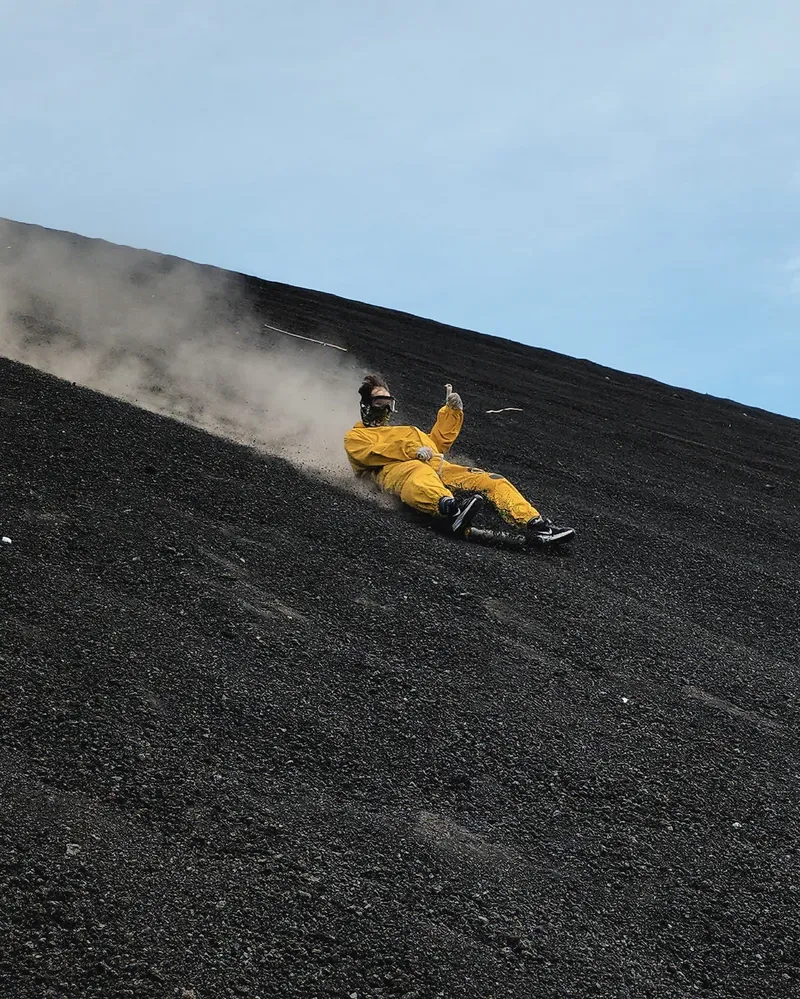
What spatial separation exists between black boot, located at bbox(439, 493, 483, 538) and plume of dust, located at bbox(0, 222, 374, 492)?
140 cm

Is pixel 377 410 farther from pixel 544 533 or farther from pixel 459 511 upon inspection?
pixel 544 533

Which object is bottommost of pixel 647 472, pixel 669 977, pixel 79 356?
pixel 669 977

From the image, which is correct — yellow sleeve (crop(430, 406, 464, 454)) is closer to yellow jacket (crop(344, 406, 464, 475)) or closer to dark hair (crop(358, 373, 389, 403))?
yellow jacket (crop(344, 406, 464, 475))

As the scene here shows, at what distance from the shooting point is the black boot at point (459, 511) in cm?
768

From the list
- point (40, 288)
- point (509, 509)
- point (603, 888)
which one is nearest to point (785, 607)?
point (509, 509)

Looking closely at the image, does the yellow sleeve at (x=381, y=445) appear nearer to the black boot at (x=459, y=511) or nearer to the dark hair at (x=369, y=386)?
the dark hair at (x=369, y=386)

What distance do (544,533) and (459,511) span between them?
2.43 ft

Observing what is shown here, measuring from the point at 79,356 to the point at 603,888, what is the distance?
11.2 metres

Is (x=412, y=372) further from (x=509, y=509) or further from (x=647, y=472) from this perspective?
(x=509, y=509)

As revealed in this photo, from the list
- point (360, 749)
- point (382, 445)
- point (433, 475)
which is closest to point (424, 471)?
point (433, 475)

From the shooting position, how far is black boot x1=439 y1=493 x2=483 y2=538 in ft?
25.2

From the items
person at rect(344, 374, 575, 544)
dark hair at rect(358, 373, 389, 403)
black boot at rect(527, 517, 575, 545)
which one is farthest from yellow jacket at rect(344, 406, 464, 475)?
black boot at rect(527, 517, 575, 545)

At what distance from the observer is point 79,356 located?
A: 1326 centimetres

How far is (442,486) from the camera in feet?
26.7
